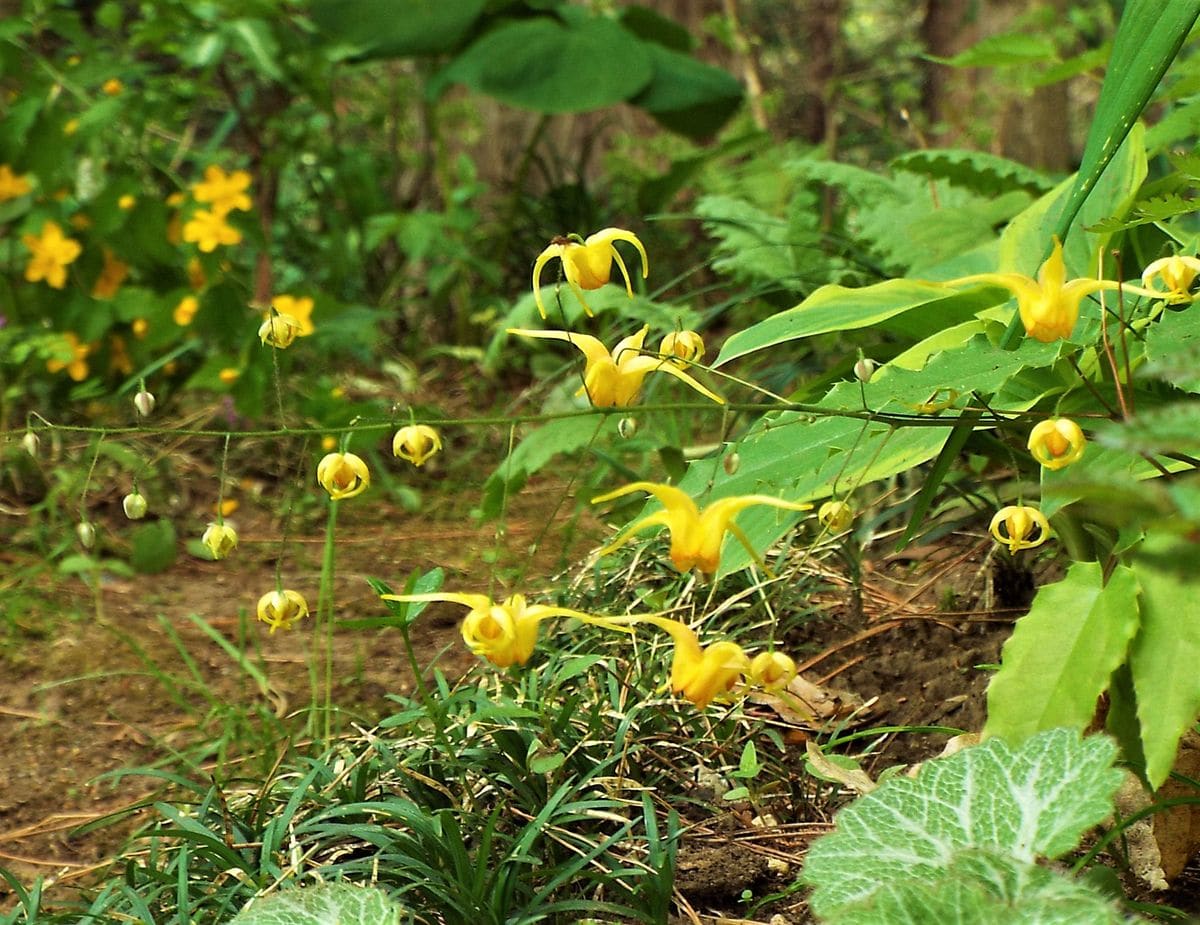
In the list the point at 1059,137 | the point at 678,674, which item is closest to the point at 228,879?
the point at 678,674

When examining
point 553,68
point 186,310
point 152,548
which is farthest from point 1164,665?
point 553,68

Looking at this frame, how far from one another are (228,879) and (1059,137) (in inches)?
169

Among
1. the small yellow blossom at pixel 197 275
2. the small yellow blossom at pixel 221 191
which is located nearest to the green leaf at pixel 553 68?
the small yellow blossom at pixel 221 191

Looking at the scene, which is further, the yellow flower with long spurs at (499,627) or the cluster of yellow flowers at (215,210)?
the cluster of yellow flowers at (215,210)

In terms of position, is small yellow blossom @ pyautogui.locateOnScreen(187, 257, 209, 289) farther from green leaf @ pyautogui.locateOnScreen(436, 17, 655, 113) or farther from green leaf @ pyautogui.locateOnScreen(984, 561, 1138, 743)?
green leaf @ pyautogui.locateOnScreen(984, 561, 1138, 743)

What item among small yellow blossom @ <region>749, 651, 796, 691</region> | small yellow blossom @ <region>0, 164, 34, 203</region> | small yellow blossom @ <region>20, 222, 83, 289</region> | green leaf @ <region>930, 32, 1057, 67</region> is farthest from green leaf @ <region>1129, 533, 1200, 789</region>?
small yellow blossom @ <region>0, 164, 34, 203</region>

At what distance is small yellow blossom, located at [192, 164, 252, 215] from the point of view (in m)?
2.52

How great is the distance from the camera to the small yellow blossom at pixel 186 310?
250 centimetres

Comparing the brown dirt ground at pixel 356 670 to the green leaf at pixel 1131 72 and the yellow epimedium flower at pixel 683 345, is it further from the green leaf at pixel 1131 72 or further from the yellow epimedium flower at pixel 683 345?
the green leaf at pixel 1131 72

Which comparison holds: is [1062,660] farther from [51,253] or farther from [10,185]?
[10,185]

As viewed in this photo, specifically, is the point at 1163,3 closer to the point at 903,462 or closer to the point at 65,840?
the point at 903,462

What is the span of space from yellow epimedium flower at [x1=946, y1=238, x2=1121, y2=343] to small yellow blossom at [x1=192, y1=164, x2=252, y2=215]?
1.99 meters

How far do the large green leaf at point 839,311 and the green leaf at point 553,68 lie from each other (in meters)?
1.93

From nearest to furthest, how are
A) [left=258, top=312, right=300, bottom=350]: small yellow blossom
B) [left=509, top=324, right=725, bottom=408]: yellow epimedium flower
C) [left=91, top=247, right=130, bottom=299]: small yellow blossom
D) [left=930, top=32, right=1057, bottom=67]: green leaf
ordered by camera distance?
[left=509, top=324, right=725, bottom=408]: yellow epimedium flower < [left=258, top=312, right=300, bottom=350]: small yellow blossom < [left=930, top=32, right=1057, bottom=67]: green leaf < [left=91, top=247, right=130, bottom=299]: small yellow blossom
